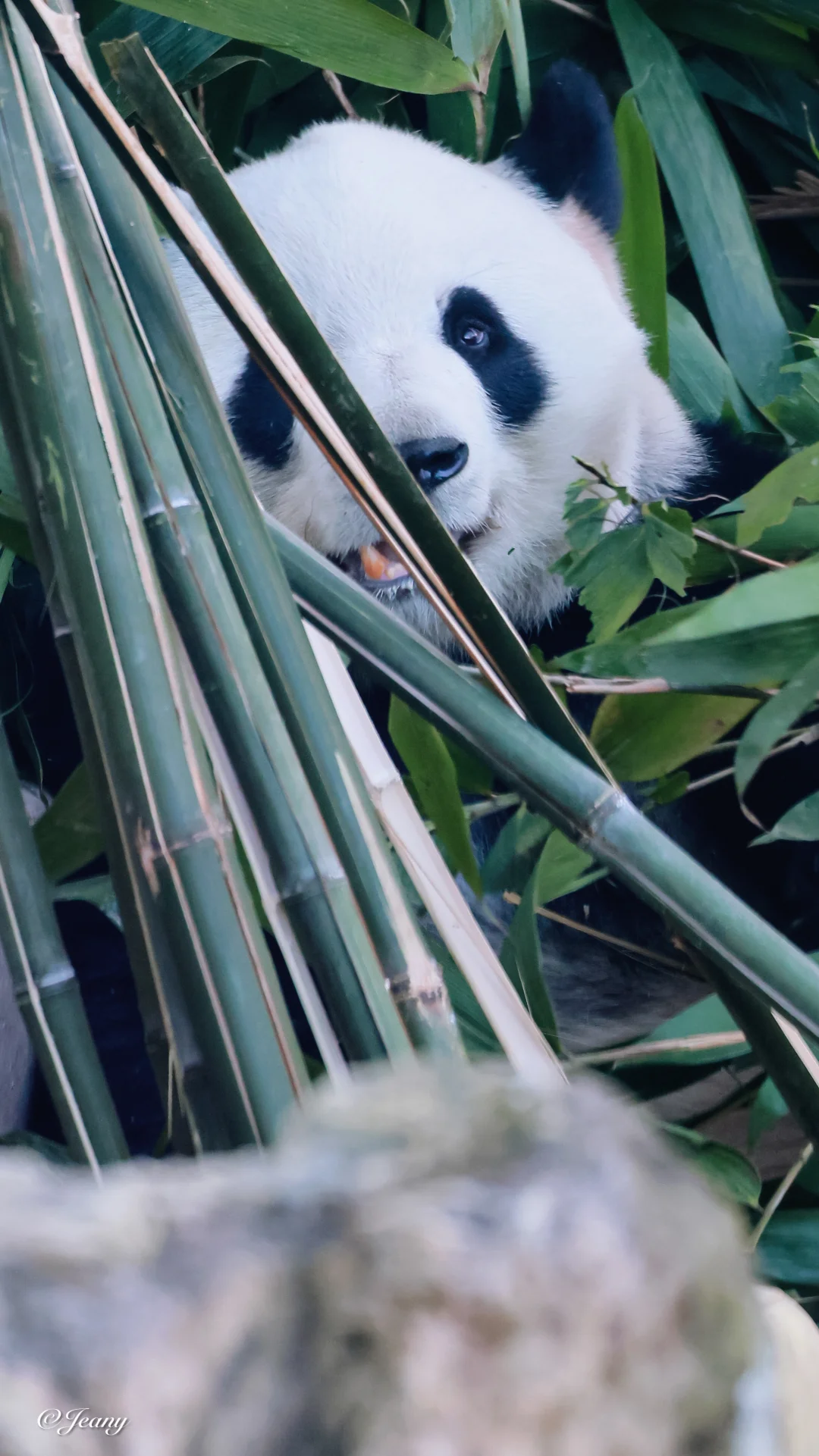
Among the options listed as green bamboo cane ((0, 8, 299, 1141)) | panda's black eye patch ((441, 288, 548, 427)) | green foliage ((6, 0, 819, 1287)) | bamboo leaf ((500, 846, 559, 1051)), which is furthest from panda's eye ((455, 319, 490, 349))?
green bamboo cane ((0, 8, 299, 1141))

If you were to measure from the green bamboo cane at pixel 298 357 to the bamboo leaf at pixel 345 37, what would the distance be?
0.94ft

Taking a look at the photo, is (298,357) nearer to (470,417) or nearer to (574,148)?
(470,417)

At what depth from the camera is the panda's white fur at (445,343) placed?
866 millimetres

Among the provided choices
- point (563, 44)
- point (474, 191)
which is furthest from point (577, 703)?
point (563, 44)

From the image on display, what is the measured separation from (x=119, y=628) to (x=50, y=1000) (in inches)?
5.3

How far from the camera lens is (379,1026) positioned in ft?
1.02

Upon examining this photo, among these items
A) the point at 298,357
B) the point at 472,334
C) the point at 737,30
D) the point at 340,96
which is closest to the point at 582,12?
the point at 737,30

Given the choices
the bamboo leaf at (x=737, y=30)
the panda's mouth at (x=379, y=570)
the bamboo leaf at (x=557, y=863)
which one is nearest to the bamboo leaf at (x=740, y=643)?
the bamboo leaf at (x=557, y=863)

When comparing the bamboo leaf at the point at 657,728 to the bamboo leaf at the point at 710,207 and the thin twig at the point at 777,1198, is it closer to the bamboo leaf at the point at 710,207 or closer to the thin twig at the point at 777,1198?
the thin twig at the point at 777,1198

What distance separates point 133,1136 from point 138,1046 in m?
0.07

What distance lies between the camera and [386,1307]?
13 centimetres

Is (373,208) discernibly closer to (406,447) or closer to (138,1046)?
(406,447)

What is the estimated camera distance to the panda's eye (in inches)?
37.4

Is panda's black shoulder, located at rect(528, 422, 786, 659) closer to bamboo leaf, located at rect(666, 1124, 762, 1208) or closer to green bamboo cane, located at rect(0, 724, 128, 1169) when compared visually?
bamboo leaf, located at rect(666, 1124, 762, 1208)
